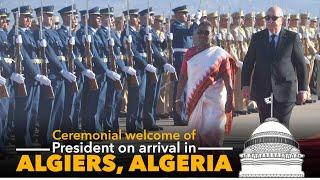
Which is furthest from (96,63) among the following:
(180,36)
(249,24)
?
(249,24)

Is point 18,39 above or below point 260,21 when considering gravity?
below

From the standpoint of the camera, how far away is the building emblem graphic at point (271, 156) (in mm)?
12484

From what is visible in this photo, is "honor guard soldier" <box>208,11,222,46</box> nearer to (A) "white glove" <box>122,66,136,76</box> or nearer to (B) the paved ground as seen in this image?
(B) the paved ground

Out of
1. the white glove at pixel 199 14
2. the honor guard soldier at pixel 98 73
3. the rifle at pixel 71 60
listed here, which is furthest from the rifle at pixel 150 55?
the white glove at pixel 199 14

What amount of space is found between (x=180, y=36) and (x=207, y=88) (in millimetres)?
1227

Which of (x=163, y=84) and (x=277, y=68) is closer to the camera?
(x=277, y=68)

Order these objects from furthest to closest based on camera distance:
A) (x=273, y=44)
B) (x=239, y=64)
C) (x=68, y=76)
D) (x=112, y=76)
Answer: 1. (x=112, y=76)
2. (x=68, y=76)
3. (x=239, y=64)
4. (x=273, y=44)

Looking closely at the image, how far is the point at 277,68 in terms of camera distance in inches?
519

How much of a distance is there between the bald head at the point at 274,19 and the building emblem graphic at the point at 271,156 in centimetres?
93

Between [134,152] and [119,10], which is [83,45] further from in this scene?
[134,152]

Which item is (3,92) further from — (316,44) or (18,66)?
(316,44)

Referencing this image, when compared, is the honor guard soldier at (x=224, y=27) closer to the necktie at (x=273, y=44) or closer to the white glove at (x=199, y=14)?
the white glove at (x=199, y=14)

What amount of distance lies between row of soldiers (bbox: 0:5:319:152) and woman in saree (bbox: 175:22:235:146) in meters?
Answer: 0.15

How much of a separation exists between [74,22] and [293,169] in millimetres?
2561
